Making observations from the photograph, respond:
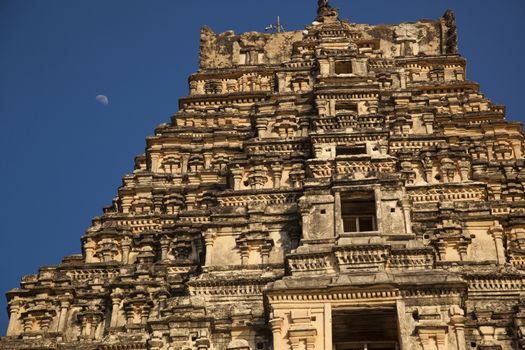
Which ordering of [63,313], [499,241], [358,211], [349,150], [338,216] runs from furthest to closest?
[349,150], [63,313], [499,241], [358,211], [338,216]

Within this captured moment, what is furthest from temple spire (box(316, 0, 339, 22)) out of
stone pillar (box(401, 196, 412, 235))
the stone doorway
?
the stone doorway

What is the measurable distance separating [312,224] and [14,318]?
32.2 feet

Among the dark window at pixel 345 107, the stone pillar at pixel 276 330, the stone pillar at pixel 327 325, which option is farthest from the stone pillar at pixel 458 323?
the dark window at pixel 345 107

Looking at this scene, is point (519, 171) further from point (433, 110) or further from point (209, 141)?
point (209, 141)

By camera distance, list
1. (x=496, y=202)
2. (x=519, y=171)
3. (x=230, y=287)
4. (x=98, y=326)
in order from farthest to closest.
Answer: (x=519, y=171) < (x=496, y=202) < (x=98, y=326) < (x=230, y=287)

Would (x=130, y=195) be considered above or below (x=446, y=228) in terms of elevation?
above

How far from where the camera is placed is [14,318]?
3014cm

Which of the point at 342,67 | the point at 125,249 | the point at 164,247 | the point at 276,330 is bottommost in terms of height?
the point at 276,330

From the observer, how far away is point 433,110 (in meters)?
36.8

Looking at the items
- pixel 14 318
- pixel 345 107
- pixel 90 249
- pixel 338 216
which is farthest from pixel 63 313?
pixel 345 107

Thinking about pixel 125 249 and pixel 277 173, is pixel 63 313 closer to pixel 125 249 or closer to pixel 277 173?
pixel 125 249

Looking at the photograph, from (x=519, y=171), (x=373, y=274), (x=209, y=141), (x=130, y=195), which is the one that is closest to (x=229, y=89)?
(x=209, y=141)

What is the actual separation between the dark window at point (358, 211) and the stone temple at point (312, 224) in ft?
0.18

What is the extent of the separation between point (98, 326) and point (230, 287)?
481 cm
